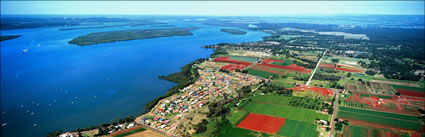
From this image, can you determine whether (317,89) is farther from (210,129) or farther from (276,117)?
(210,129)

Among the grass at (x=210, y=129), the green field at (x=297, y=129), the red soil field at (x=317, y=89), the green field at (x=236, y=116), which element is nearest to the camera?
the green field at (x=297, y=129)

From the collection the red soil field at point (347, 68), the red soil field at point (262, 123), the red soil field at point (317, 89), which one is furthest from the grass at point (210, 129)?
the red soil field at point (347, 68)

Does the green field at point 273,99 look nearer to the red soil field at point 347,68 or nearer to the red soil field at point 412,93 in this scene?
the red soil field at point 412,93

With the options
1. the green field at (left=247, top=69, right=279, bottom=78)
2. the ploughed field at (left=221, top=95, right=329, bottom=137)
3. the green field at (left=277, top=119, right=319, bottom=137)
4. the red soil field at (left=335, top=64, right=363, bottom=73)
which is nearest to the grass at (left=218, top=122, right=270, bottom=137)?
the ploughed field at (left=221, top=95, right=329, bottom=137)

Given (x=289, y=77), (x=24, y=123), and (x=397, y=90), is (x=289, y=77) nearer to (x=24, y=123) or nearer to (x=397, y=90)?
(x=397, y=90)

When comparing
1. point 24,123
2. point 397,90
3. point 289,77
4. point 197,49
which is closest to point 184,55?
point 197,49
